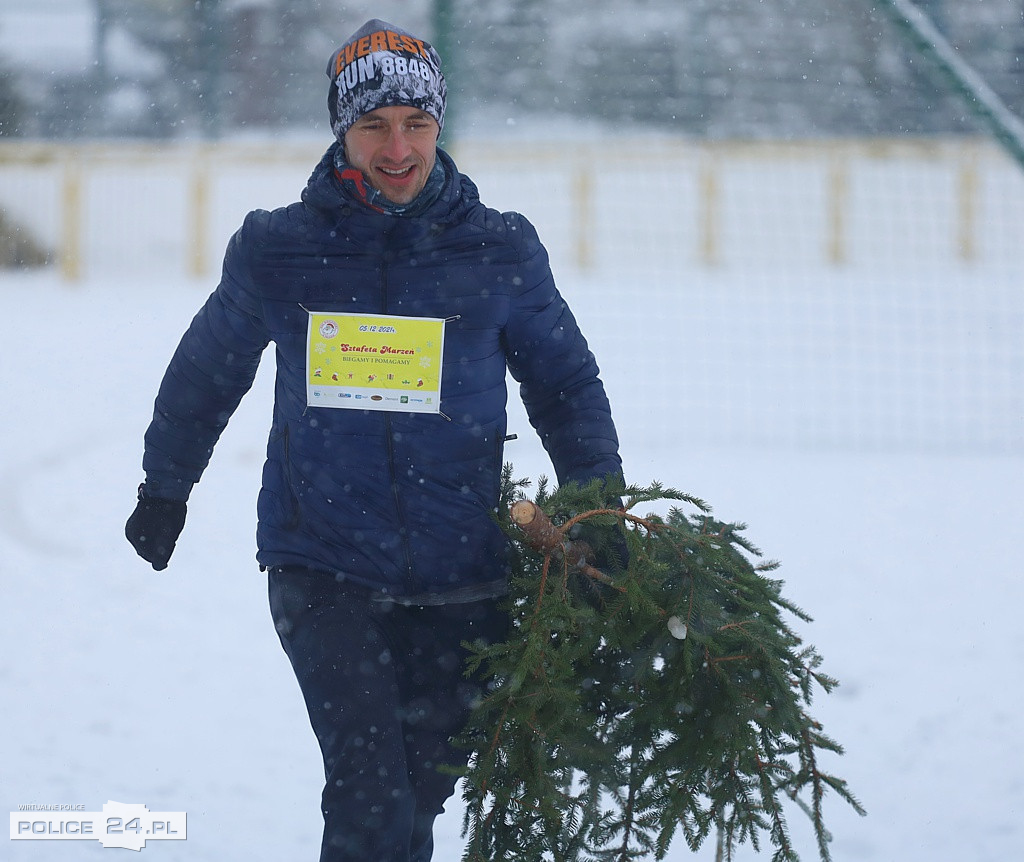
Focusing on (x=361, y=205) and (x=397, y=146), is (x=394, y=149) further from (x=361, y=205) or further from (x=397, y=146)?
(x=361, y=205)

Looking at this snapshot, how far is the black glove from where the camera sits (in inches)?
110

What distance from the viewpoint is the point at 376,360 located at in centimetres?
251

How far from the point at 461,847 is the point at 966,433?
5.94m

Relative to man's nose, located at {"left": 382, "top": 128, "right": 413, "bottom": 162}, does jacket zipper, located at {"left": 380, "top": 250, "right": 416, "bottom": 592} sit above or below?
below

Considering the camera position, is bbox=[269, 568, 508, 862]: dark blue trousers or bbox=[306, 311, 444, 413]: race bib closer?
bbox=[269, 568, 508, 862]: dark blue trousers

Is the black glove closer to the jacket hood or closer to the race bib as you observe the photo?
the race bib

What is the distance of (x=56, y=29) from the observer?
10898 millimetres

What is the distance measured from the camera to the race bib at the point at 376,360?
8.23 feet

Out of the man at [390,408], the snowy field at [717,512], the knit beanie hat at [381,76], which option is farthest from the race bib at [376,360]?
the snowy field at [717,512]

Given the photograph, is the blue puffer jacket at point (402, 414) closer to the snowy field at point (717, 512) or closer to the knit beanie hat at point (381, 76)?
the knit beanie hat at point (381, 76)

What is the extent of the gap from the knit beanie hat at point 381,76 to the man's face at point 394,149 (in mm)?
23

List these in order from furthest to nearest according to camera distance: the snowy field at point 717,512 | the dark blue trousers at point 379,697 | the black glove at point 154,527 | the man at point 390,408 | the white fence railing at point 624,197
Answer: the white fence railing at point 624,197
the snowy field at point 717,512
the black glove at point 154,527
the man at point 390,408
the dark blue trousers at point 379,697

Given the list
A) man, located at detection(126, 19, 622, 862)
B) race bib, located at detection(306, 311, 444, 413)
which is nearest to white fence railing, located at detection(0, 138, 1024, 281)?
man, located at detection(126, 19, 622, 862)

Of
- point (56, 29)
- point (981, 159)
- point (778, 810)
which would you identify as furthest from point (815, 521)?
point (56, 29)
